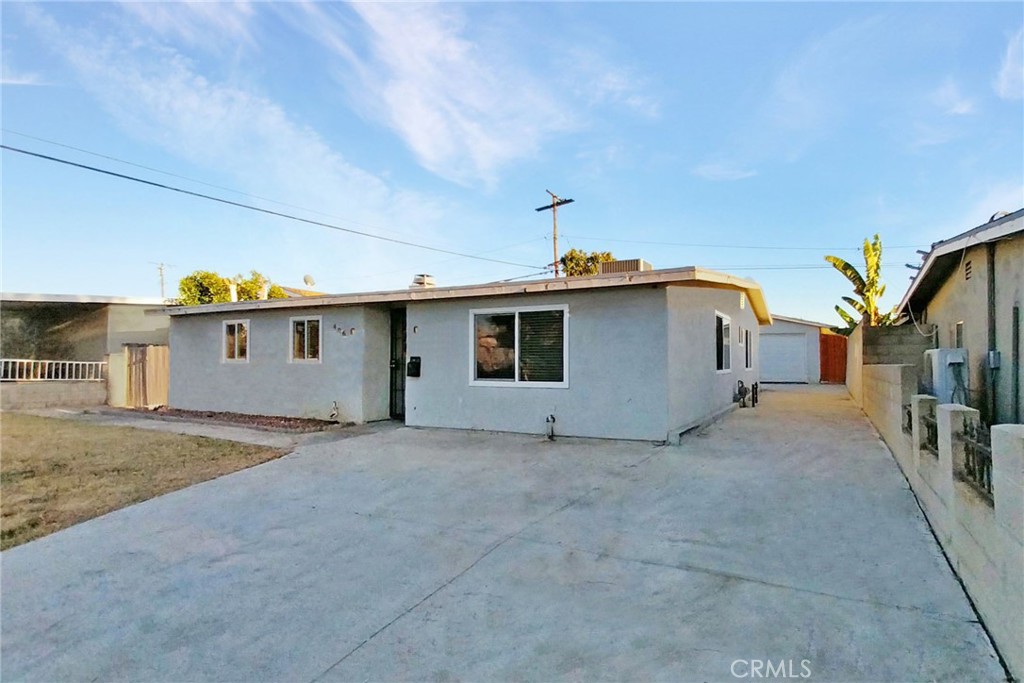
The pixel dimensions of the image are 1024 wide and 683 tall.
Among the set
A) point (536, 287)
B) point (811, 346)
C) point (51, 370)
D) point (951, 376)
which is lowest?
point (51, 370)

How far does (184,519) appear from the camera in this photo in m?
5.18

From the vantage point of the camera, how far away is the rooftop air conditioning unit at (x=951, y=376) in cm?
621

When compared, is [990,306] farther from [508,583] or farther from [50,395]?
[50,395]

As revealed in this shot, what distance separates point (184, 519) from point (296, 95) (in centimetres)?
1084

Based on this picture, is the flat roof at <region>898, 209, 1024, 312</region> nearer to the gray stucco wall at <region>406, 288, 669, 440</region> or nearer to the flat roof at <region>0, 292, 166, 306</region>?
the gray stucco wall at <region>406, 288, 669, 440</region>

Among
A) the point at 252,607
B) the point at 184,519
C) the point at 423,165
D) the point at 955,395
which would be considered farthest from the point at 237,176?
the point at 955,395

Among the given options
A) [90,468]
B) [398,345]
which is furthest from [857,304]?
[90,468]

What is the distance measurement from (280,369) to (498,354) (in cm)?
602

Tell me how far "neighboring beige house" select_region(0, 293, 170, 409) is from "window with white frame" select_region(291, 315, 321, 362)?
559 cm

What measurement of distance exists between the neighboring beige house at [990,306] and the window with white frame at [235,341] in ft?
45.6

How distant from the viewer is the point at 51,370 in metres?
16.7

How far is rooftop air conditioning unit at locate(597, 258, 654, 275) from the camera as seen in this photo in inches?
385

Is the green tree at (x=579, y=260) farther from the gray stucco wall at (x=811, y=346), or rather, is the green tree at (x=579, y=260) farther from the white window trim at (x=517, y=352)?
the white window trim at (x=517, y=352)

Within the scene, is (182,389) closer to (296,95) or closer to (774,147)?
(296,95)
